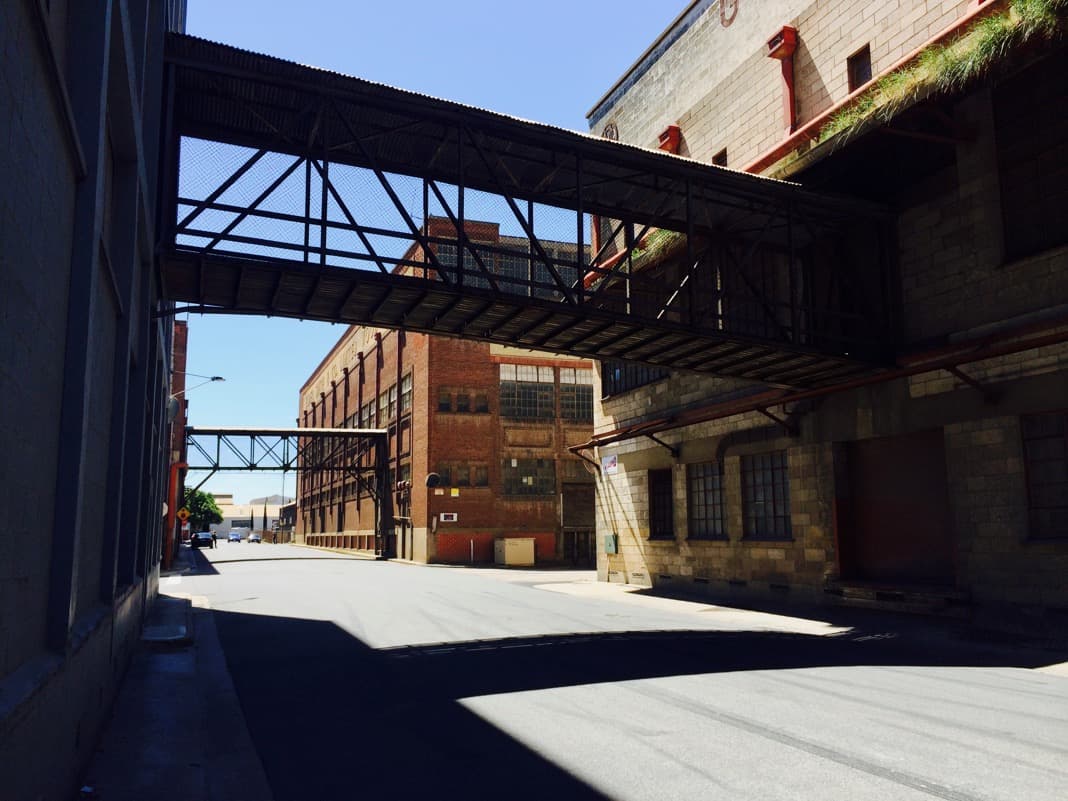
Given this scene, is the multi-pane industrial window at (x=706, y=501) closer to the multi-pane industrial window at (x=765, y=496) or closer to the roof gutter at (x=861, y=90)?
the multi-pane industrial window at (x=765, y=496)

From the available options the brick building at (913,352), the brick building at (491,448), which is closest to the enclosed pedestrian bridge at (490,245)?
the brick building at (913,352)

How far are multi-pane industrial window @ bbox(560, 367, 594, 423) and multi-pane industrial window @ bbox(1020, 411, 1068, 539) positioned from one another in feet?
108

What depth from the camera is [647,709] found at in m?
7.96

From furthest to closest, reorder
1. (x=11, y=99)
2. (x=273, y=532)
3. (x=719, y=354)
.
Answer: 1. (x=273, y=532)
2. (x=719, y=354)
3. (x=11, y=99)

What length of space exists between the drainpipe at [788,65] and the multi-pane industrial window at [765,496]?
806cm

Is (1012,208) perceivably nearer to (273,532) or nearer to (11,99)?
(11,99)

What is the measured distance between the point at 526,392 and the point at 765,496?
26.8 metres

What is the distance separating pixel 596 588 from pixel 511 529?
18.7 m

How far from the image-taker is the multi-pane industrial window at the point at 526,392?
4519 centimetres

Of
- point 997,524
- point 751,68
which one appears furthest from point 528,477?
point 997,524

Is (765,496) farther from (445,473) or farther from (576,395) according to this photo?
(576,395)

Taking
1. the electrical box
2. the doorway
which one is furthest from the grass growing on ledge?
the electrical box

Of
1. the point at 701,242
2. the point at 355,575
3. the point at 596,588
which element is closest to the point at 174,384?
the point at 355,575

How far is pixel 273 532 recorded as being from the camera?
A: 4860 inches
